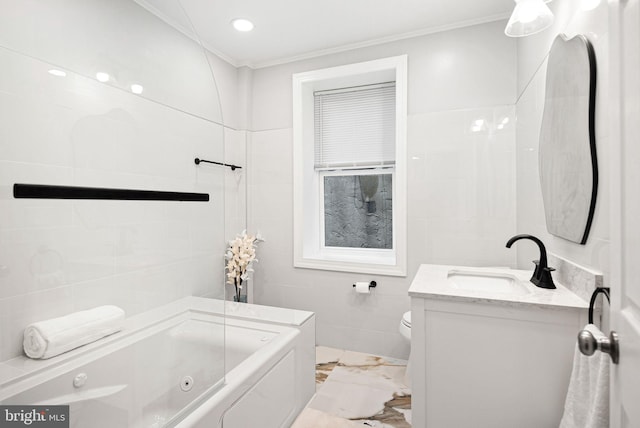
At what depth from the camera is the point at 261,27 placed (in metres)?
2.46

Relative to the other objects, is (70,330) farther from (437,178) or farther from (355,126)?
(355,126)

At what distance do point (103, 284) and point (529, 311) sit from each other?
4.77ft

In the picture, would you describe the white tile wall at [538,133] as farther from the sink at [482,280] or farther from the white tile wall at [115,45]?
the white tile wall at [115,45]

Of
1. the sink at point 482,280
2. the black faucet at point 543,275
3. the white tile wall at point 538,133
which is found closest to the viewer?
the white tile wall at point 538,133

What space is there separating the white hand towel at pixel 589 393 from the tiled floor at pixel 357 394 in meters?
1.03

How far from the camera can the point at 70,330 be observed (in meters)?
1.06

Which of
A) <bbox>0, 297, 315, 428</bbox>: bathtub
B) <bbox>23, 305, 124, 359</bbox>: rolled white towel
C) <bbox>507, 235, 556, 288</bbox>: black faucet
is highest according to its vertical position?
<bbox>507, 235, 556, 288</bbox>: black faucet

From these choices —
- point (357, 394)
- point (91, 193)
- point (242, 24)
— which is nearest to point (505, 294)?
point (357, 394)

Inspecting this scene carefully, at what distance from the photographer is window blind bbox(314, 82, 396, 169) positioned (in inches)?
112

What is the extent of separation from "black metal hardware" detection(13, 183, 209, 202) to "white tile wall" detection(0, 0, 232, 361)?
18 mm

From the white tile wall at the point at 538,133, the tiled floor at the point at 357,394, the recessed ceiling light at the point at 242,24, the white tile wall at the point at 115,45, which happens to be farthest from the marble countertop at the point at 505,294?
the recessed ceiling light at the point at 242,24

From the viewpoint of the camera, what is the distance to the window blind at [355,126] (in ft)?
9.32

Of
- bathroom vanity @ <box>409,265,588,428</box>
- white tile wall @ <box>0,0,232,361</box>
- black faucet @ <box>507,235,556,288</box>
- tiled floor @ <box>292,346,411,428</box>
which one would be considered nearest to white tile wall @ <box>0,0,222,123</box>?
white tile wall @ <box>0,0,232,361</box>

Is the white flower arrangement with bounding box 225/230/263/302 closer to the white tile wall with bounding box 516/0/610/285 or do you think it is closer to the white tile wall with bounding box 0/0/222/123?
the white tile wall with bounding box 0/0/222/123
